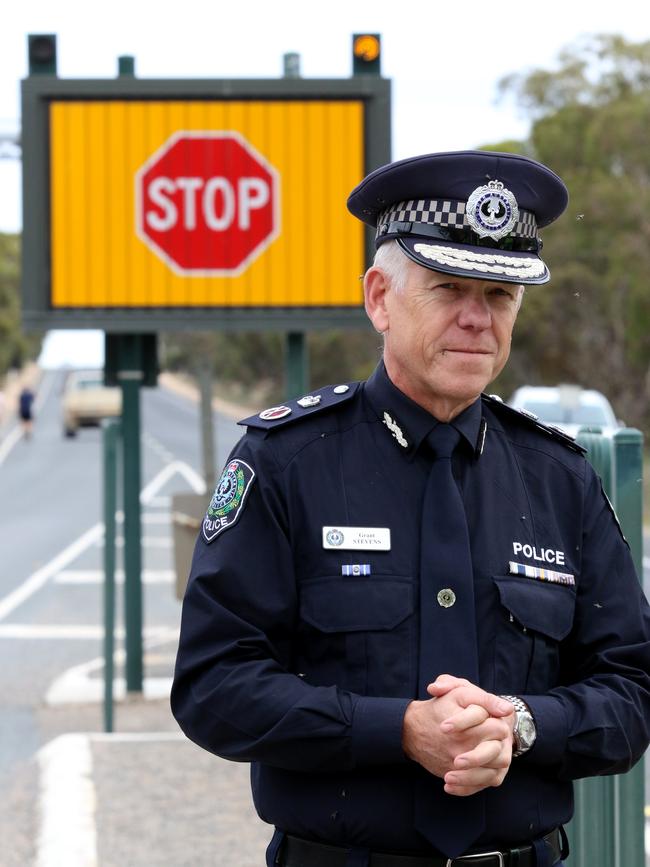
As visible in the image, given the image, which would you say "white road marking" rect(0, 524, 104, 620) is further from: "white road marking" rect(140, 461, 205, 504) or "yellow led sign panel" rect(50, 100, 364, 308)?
"white road marking" rect(140, 461, 205, 504)

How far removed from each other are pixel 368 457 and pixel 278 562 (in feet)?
0.87

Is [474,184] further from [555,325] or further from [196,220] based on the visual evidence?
[555,325]

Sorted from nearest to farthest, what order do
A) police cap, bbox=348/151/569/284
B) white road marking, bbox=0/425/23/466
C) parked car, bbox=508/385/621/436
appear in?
1. police cap, bbox=348/151/569/284
2. parked car, bbox=508/385/621/436
3. white road marking, bbox=0/425/23/466

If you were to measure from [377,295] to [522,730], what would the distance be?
2.61 ft

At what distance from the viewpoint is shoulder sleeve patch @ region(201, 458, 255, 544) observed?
2.63 m

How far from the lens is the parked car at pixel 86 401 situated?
4475 cm

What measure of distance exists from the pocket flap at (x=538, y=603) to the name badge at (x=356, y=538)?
209 mm

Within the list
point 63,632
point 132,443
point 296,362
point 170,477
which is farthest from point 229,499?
point 170,477

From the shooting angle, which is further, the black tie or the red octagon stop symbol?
the red octagon stop symbol

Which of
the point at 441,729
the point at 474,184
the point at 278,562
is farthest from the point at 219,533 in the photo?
the point at 474,184

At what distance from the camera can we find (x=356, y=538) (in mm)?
2635

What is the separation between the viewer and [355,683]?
2.61m

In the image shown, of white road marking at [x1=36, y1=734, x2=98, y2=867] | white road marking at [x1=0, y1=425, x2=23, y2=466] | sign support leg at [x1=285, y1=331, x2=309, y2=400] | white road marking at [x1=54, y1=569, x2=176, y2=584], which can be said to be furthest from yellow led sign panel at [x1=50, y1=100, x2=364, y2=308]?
white road marking at [x1=0, y1=425, x2=23, y2=466]

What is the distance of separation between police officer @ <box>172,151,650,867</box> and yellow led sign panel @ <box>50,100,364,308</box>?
5594mm
